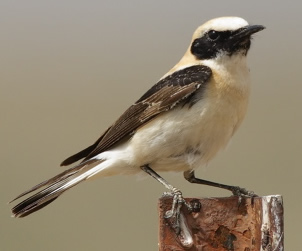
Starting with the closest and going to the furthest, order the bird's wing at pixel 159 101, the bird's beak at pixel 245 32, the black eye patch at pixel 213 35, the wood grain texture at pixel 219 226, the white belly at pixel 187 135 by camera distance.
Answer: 1. the wood grain texture at pixel 219 226
2. the white belly at pixel 187 135
3. the bird's wing at pixel 159 101
4. the bird's beak at pixel 245 32
5. the black eye patch at pixel 213 35

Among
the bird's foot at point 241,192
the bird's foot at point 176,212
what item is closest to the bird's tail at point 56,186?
the bird's foot at point 241,192

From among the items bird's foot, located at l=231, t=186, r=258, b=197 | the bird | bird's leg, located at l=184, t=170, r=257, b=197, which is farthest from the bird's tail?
bird's foot, located at l=231, t=186, r=258, b=197

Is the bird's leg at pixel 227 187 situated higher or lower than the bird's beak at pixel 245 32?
lower

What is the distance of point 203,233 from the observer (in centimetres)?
514

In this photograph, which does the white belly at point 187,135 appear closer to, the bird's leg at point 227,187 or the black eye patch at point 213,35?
the bird's leg at point 227,187

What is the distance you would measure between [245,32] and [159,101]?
78 centimetres

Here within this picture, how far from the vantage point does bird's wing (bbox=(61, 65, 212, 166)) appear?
21.2ft

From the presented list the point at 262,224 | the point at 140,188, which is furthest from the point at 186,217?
the point at 140,188

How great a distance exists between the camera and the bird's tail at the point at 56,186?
21.9 ft

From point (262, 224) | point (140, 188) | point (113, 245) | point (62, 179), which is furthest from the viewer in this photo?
point (140, 188)

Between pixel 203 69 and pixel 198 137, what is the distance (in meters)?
0.54

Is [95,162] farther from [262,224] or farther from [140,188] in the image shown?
[140,188]

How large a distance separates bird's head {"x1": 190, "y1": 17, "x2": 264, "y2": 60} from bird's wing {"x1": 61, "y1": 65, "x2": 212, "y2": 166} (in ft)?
0.62

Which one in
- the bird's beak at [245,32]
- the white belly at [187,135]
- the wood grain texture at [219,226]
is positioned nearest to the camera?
the wood grain texture at [219,226]
